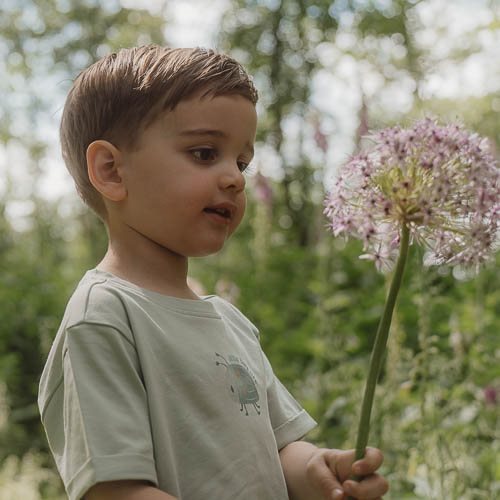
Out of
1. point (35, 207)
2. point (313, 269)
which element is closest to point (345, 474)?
point (313, 269)

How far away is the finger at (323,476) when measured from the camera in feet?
4.55

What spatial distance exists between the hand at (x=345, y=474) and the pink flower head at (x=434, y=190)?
1.18ft

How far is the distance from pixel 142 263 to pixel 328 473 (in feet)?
1.72

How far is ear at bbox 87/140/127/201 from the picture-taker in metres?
1.44

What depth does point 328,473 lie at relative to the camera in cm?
142

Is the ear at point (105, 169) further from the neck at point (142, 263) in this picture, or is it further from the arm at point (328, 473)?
the arm at point (328, 473)

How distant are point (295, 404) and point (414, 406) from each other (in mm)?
2166

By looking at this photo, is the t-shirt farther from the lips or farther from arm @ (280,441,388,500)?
the lips

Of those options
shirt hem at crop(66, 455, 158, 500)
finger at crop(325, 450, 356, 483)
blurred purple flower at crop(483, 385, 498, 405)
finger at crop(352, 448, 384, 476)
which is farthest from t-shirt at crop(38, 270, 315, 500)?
blurred purple flower at crop(483, 385, 498, 405)

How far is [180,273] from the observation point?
1.50m

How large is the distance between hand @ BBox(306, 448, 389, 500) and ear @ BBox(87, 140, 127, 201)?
62 centimetres

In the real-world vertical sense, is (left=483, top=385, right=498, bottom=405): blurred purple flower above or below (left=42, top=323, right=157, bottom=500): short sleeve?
below

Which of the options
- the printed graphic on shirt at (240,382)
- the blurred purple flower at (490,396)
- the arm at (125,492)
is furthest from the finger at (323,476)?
the blurred purple flower at (490,396)

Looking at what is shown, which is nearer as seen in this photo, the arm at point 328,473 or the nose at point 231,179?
the arm at point 328,473
